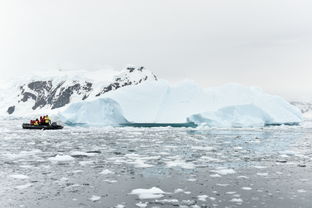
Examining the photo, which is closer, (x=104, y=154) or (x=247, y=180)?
(x=247, y=180)

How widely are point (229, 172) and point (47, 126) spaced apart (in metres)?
28.4

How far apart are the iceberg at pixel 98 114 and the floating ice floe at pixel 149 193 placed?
2797cm

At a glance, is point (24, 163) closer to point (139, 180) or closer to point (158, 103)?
point (139, 180)

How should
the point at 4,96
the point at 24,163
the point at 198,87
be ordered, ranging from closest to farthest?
the point at 24,163, the point at 198,87, the point at 4,96

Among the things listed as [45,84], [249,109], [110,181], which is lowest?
[110,181]

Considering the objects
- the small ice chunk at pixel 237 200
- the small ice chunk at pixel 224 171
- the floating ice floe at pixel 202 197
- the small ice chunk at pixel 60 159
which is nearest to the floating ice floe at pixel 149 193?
the floating ice floe at pixel 202 197

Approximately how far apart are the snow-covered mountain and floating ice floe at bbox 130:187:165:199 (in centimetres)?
12663

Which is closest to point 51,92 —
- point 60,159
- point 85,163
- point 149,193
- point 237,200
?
point 60,159

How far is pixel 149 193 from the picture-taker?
836cm

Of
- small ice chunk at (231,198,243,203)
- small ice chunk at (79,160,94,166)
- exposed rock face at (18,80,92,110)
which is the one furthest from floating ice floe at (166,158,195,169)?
exposed rock face at (18,80,92,110)

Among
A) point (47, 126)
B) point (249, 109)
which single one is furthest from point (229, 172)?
point (47, 126)

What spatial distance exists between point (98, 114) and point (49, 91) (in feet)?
465

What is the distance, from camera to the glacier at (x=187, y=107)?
116 feet

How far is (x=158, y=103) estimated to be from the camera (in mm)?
37188
